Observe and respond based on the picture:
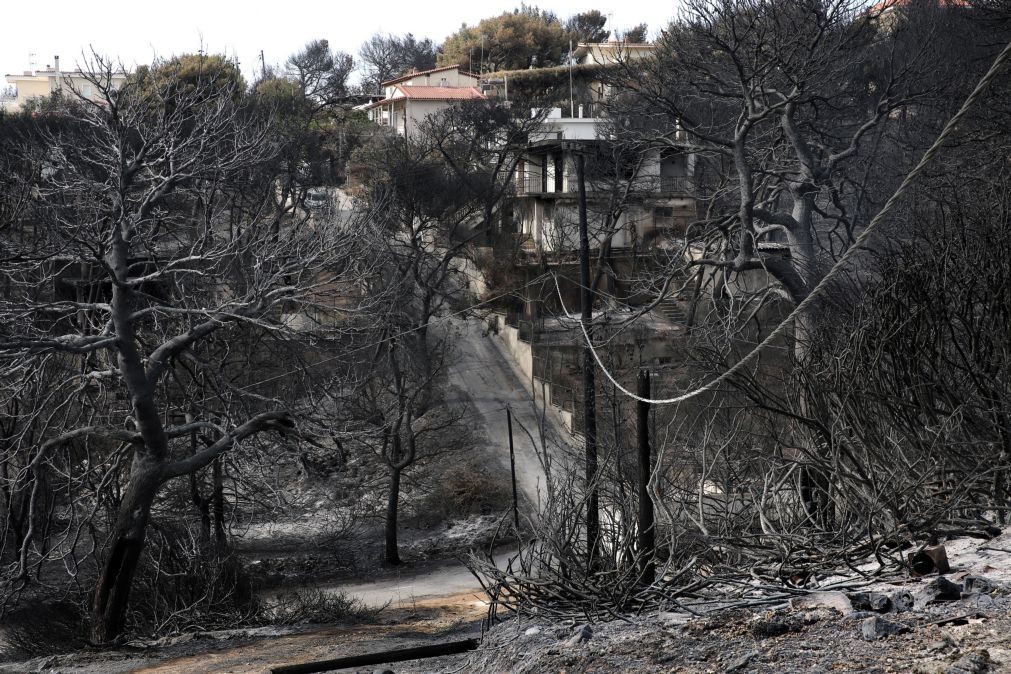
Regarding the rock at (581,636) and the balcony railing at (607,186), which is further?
the balcony railing at (607,186)

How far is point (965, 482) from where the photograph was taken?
6.62 metres

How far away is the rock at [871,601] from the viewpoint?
5.71 meters

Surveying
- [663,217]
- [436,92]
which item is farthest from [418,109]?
[663,217]

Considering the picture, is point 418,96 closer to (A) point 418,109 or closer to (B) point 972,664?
(A) point 418,109

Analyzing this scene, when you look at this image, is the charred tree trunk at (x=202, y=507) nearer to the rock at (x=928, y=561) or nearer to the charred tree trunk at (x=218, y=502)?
the charred tree trunk at (x=218, y=502)

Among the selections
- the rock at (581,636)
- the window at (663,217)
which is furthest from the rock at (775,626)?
the window at (663,217)

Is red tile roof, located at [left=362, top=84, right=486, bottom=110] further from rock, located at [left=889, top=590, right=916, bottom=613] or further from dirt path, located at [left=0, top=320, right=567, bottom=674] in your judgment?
rock, located at [left=889, top=590, right=916, bottom=613]

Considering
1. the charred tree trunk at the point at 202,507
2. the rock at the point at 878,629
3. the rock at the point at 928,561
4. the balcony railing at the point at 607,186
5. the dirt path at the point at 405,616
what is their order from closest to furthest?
the rock at the point at 878,629 < the rock at the point at 928,561 < the dirt path at the point at 405,616 < the charred tree trunk at the point at 202,507 < the balcony railing at the point at 607,186

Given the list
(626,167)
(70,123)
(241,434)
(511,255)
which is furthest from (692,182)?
(241,434)

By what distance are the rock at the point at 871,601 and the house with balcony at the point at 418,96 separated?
41317 millimetres

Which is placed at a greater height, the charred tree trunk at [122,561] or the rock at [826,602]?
the rock at [826,602]

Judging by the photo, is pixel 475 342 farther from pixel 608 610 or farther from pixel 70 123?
pixel 608 610

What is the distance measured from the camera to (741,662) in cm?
546

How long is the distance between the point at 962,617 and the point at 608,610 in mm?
2622
